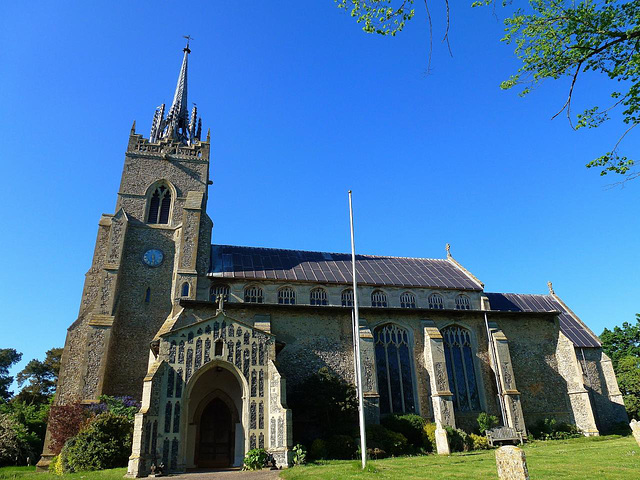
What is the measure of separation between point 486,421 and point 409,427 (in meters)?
4.99

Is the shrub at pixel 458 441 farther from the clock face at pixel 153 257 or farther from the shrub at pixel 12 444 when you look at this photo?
the shrub at pixel 12 444

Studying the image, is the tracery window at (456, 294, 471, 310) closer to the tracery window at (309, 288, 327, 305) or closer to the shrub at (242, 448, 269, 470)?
the tracery window at (309, 288, 327, 305)

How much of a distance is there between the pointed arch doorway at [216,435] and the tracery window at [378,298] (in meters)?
12.2

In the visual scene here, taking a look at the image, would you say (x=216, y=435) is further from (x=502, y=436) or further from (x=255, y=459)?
(x=502, y=436)

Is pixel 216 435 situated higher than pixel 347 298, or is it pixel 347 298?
pixel 347 298

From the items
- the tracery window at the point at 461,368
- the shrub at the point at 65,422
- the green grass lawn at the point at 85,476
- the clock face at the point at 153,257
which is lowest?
the green grass lawn at the point at 85,476

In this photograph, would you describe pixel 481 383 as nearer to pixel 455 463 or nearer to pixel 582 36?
pixel 455 463

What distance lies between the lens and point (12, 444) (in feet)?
72.8

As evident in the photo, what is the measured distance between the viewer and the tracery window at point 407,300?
29.2 metres

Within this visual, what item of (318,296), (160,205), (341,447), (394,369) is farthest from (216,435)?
(160,205)

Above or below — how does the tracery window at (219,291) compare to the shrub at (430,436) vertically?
above

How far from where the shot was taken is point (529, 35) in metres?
9.55

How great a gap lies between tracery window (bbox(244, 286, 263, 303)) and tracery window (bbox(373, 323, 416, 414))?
7.72 meters

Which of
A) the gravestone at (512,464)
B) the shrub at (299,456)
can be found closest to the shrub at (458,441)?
the shrub at (299,456)
